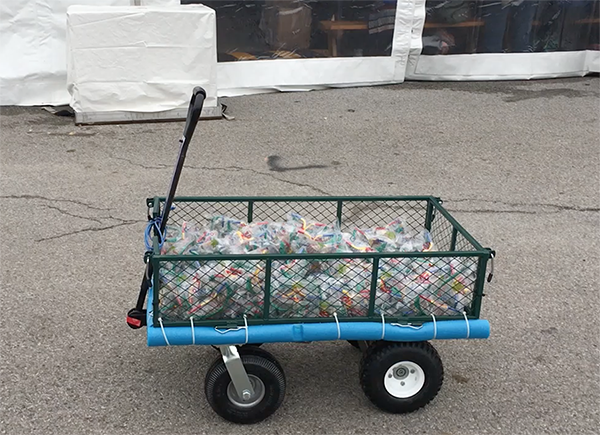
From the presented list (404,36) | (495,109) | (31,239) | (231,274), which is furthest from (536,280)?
(404,36)

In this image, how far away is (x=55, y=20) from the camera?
8.77 meters

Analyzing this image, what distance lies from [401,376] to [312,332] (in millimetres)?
536

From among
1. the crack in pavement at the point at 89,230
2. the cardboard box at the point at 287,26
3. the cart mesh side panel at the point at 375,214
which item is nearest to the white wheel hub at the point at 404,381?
the cart mesh side panel at the point at 375,214

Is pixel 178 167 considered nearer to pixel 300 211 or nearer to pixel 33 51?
pixel 300 211

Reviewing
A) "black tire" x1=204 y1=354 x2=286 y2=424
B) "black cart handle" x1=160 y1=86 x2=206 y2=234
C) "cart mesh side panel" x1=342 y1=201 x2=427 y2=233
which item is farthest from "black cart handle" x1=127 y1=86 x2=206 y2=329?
"cart mesh side panel" x1=342 y1=201 x2=427 y2=233

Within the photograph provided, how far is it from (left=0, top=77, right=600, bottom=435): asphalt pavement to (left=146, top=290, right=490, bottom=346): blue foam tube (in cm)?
48

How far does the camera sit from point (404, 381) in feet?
10.7

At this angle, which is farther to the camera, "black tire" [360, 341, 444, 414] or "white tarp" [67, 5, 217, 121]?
"white tarp" [67, 5, 217, 121]

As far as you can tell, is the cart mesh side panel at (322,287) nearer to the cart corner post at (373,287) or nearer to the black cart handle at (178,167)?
the cart corner post at (373,287)

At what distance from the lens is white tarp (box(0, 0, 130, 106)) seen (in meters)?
8.69

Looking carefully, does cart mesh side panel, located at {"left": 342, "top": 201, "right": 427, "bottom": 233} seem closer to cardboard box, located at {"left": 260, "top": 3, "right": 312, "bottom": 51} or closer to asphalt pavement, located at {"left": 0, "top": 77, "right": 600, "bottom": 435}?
asphalt pavement, located at {"left": 0, "top": 77, "right": 600, "bottom": 435}

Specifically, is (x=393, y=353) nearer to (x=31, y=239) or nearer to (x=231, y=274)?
(x=231, y=274)

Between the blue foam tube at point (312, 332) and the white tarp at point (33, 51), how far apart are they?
21.9ft

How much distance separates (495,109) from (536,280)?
5.25 meters
